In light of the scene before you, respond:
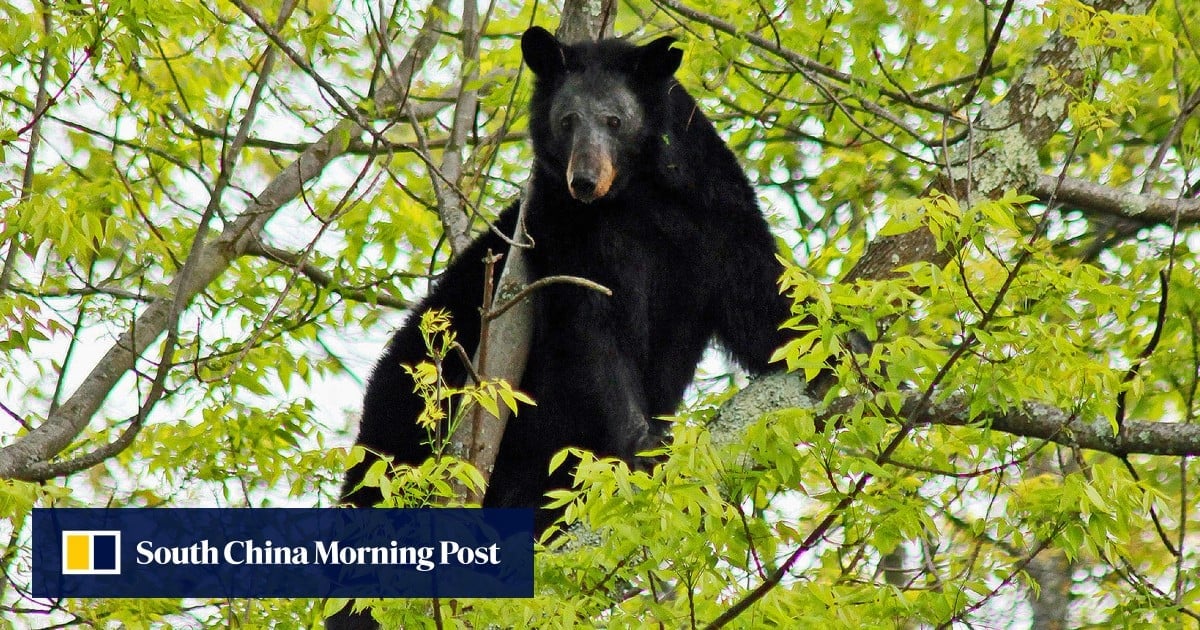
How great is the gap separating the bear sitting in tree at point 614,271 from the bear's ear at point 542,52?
0.01m

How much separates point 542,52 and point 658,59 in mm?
632

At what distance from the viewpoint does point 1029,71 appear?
526 centimetres

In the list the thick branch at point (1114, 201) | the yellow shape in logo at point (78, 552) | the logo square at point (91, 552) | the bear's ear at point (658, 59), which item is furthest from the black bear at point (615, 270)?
the thick branch at point (1114, 201)

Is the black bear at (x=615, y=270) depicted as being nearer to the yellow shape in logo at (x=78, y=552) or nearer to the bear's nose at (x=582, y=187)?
the bear's nose at (x=582, y=187)

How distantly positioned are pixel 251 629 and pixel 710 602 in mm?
2373

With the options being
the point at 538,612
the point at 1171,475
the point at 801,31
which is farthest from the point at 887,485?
the point at 1171,475

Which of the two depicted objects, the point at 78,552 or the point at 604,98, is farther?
the point at 604,98

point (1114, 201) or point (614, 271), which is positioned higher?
point (614, 271)

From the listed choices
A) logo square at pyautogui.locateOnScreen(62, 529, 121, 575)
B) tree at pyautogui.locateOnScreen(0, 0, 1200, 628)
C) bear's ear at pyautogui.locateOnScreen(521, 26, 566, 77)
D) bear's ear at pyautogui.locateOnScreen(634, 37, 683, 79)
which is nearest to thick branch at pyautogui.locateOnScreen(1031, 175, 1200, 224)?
tree at pyautogui.locateOnScreen(0, 0, 1200, 628)

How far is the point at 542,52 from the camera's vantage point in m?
6.50

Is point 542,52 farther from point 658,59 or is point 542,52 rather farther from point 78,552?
point 78,552

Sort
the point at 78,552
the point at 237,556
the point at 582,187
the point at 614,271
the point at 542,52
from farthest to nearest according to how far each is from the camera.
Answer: the point at 542,52 < the point at 614,271 < the point at 582,187 < the point at 78,552 < the point at 237,556

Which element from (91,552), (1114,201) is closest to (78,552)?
(91,552)

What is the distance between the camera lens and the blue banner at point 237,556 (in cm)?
397
